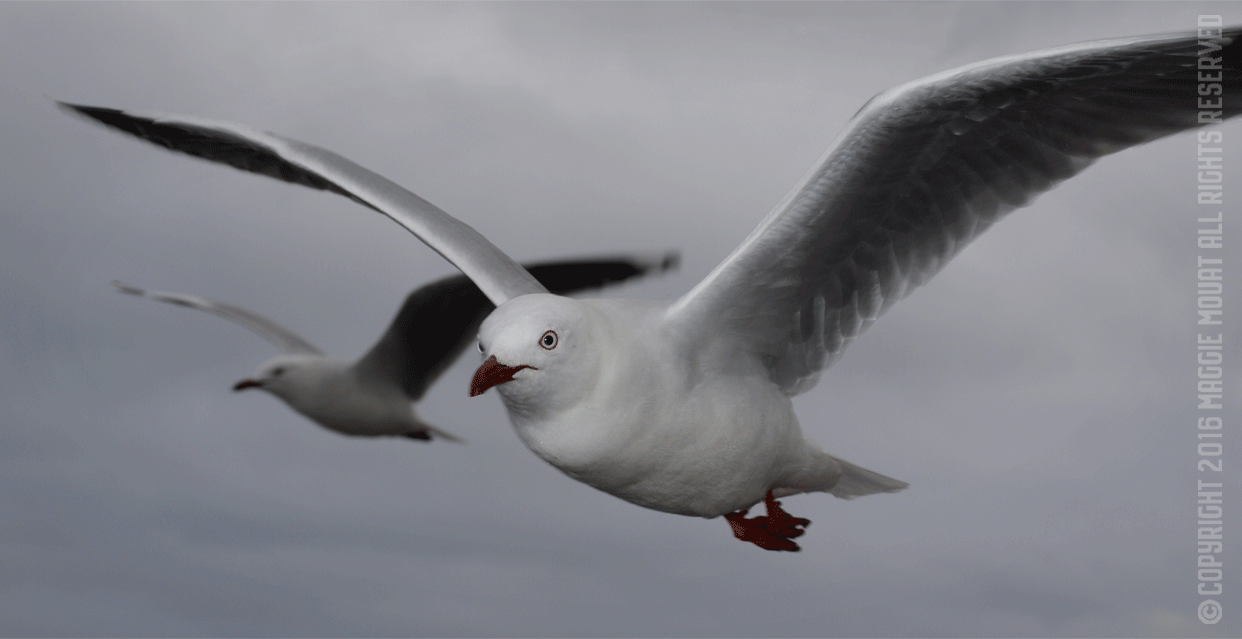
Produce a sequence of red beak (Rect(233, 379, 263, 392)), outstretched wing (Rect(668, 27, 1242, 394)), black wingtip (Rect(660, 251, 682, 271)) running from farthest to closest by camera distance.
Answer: red beak (Rect(233, 379, 263, 392)) < black wingtip (Rect(660, 251, 682, 271)) < outstretched wing (Rect(668, 27, 1242, 394))

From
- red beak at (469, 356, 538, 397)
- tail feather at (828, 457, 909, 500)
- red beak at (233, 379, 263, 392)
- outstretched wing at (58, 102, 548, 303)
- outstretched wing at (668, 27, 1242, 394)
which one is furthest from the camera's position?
red beak at (233, 379, 263, 392)

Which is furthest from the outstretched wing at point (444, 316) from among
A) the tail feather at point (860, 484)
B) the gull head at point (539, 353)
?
the gull head at point (539, 353)

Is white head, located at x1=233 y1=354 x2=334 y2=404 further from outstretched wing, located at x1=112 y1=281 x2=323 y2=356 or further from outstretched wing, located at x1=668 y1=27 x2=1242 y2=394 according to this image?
outstretched wing, located at x1=668 y1=27 x2=1242 y2=394

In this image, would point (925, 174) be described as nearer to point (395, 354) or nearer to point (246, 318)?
point (395, 354)

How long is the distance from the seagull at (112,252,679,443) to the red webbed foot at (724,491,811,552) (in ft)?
9.32

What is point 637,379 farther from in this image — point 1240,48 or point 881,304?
point 1240,48

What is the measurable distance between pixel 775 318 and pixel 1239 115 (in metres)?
1.85

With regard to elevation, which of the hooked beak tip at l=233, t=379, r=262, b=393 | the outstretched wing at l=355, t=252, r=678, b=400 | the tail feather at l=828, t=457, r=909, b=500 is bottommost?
the tail feather at l=828, t=457, r=909, b=500

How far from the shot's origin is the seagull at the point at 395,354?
8.27 metres

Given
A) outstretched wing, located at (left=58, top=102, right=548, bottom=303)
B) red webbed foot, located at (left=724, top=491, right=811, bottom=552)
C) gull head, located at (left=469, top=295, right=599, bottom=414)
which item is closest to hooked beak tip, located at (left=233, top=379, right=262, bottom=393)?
outstretched wing, located at (left=58, top=102, right=548, bottom=303)

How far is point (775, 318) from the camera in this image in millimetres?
5082

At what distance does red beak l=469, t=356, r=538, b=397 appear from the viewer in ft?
13.4

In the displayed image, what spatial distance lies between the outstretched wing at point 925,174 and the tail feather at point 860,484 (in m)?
0.67

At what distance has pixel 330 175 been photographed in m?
5.88
